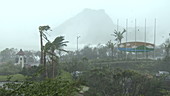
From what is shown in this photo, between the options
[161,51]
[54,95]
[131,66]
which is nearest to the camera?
[54,95]

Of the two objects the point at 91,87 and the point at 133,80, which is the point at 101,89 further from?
the point at 133,80

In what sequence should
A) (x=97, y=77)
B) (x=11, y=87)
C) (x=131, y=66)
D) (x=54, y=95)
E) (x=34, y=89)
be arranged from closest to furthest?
(x=54, y=95), (x=34, y=89), (x=11, y=87), (x=97, y=77), (x=131, y=66)

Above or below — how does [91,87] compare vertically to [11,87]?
below

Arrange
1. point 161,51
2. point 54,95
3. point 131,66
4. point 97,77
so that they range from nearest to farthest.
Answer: point 54,95 → point 97,77 → point 131,66 → point 161,51

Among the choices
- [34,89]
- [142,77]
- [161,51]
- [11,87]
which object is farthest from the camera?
[161,51]

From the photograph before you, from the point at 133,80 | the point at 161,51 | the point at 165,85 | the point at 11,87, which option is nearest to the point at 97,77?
the point at 133,80

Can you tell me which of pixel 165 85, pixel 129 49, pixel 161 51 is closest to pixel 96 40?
pixel 161 51

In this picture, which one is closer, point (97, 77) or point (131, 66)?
point (97, 77)

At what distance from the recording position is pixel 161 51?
68125 millimetres

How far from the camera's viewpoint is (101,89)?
19953 mm

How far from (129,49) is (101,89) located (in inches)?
900

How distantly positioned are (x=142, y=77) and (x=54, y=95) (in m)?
15.3

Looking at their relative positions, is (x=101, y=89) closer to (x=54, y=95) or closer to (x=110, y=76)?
(x=110, y=76)

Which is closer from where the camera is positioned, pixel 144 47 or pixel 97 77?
pixel 97 77
